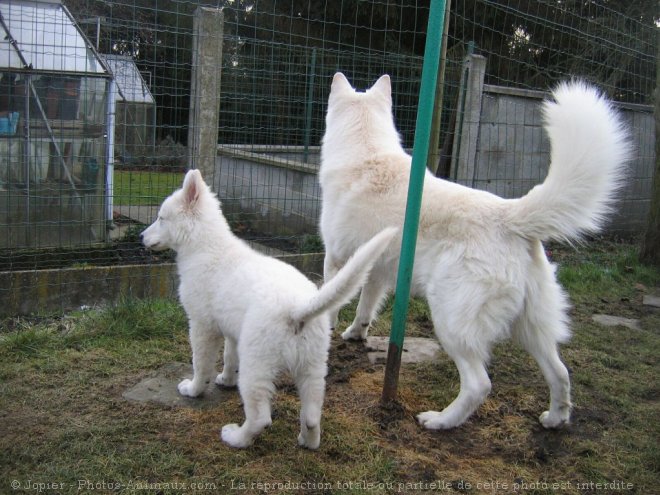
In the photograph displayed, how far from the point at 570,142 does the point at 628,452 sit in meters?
1.61

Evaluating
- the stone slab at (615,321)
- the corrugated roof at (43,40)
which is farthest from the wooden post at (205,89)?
the stone slab at (615,321)

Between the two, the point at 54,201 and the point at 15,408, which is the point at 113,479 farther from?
the point at 54,201

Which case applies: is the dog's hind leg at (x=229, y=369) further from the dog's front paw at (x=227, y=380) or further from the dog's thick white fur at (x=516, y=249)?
the dog's thick white fur at (x=516, y=249)

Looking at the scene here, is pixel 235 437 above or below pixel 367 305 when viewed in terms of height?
below

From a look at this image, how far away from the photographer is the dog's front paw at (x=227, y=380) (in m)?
3.44

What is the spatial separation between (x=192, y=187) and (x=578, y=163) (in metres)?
2.02

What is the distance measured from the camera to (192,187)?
3.26 metres

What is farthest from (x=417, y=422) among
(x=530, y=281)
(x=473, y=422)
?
(x=530, y=281)

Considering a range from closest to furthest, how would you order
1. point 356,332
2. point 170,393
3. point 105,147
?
point 170,393, point 356,332, point 105,147

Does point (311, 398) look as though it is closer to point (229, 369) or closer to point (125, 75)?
point (229, 369)

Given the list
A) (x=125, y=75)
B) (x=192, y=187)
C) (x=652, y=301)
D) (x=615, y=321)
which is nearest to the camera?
(x=192, y=187)

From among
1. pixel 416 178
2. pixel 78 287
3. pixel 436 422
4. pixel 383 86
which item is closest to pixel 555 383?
pixel 436 422

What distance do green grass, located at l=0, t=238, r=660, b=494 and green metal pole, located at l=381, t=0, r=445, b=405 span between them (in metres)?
0.34

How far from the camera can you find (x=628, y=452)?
3.01 meters
